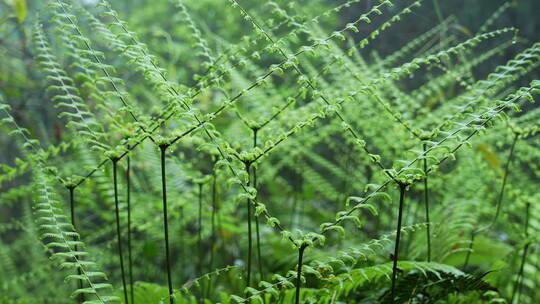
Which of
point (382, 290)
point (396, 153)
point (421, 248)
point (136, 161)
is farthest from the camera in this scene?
point (136, 161)

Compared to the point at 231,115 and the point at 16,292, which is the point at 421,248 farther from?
the point at 16,292

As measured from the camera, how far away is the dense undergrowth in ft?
3.06

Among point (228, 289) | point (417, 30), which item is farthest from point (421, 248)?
point (417, 30)

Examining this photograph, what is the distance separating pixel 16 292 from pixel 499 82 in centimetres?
223

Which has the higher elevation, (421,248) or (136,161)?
(136,161)

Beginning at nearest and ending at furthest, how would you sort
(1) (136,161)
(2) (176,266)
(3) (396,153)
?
(3) (396,153) → (1) (136,161) → (2) (176,266)

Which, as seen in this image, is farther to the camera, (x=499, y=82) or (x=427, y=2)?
(x=427, y=2)

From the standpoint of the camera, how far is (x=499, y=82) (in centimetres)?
112

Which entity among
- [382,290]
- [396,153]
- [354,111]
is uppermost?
[354,111]

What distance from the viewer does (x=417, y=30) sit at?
407 centimetres

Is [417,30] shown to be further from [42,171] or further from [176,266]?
[42,171]

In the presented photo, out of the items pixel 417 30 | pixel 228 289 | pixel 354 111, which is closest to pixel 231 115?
pixel 354 111

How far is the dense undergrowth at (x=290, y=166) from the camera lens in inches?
36.7

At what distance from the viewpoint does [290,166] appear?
2.35 m
